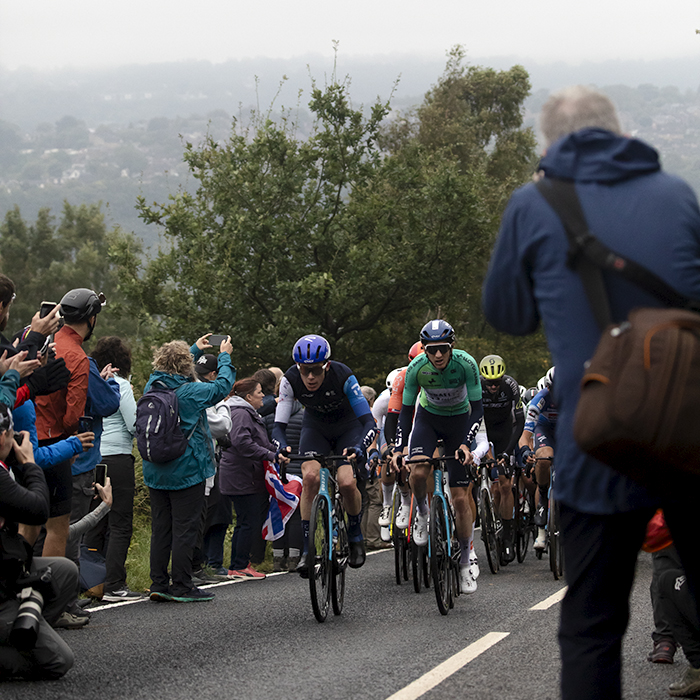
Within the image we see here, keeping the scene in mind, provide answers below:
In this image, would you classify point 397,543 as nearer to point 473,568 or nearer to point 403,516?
point 403,516

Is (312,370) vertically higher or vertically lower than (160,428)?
higher

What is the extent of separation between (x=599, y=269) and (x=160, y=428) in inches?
257

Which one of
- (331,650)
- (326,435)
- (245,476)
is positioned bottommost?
(245,476)

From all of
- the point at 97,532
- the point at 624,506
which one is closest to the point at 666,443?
the point at 624,506

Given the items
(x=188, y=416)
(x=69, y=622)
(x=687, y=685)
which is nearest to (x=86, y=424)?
(x=188, y=416)

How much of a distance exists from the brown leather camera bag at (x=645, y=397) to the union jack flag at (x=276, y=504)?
9026mm

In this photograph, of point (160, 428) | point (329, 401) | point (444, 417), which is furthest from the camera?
point (444, 417)

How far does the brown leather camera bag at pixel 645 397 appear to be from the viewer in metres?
2.60

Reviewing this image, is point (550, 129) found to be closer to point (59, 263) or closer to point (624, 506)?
point (624, 506)

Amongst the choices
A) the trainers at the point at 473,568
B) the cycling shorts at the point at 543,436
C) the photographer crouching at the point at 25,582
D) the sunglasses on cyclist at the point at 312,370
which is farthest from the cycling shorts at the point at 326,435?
the photographer crouching at the point at 25,582

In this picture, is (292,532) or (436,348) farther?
(292,532)

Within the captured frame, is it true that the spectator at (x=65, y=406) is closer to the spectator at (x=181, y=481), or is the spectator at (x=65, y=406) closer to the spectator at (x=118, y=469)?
the spectator at (x=118, y=469)

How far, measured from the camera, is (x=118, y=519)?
30.6ft

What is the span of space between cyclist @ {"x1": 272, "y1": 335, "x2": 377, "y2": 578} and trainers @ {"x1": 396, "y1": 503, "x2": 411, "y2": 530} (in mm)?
1371
